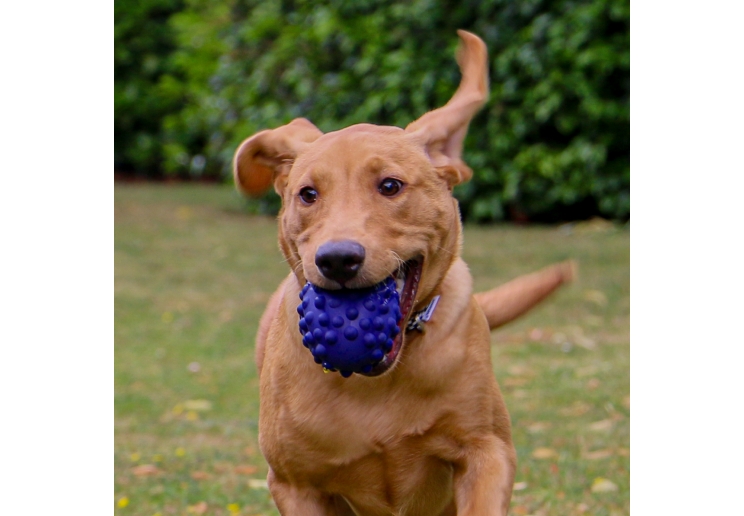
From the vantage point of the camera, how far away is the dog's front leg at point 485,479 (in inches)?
125

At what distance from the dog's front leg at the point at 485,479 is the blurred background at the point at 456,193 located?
1155 millimetres

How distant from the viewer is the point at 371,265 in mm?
2949

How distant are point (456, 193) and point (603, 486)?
320 inches

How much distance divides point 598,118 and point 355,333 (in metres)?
9.05

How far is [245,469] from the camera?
17.9ft

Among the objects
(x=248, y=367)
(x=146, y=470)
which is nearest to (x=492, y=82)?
(x=248, y=367)

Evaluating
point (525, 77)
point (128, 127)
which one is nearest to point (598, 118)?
point (525, 77)

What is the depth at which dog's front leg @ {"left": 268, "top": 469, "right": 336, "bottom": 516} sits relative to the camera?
3.36 m

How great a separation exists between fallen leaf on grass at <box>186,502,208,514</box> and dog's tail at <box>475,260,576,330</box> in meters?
1.63

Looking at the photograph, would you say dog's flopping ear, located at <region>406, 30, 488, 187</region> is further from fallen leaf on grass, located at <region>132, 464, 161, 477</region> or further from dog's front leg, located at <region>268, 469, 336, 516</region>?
fallen leaf on grass, located at <region>132, 464, 161, 477</region>

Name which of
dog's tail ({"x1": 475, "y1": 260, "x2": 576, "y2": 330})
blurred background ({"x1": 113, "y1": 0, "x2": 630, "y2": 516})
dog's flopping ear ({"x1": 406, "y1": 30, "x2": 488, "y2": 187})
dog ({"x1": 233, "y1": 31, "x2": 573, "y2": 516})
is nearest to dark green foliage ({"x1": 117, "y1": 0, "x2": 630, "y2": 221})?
blurred background ({"x1": 113, "y1": 0, "x2": 630, "y2": 516})

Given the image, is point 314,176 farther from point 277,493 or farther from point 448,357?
point 277,493

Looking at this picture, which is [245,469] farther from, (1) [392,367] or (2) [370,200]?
(2) [370,200]

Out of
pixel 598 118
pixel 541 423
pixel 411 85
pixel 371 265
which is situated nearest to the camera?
pixel 371 265
